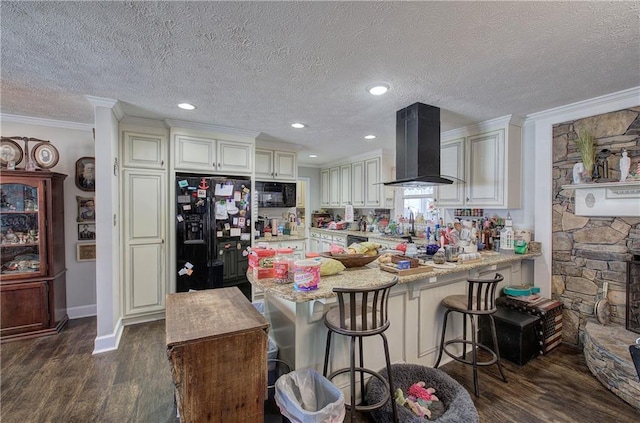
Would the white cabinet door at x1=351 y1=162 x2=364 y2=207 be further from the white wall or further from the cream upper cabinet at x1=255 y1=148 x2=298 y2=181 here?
the white wall

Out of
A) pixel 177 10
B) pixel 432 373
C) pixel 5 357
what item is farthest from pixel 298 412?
pixel 5 357

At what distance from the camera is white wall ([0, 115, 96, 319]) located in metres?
3.37

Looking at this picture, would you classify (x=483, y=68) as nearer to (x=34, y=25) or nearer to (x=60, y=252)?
(x=34, y=25)

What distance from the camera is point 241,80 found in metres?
2.20

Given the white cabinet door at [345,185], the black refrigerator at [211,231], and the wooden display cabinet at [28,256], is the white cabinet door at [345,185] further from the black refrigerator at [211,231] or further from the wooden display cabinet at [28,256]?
the wooden display cabinet at [28,256]

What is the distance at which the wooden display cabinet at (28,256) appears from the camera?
9.39ft

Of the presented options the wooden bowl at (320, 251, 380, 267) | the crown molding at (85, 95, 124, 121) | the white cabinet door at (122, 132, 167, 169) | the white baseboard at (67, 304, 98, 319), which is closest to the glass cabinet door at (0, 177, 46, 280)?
the white baseboard at (67, 304, 98, 319)

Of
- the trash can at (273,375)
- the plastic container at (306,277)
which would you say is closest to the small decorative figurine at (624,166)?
the plastic container at (306,277)

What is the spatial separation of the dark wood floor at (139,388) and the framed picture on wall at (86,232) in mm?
1213

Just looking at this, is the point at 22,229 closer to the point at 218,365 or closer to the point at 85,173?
the point at 85,173

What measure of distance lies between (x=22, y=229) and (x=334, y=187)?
15.1 ft

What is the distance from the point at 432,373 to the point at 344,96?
2337mm

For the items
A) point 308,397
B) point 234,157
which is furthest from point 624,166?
point 234,157

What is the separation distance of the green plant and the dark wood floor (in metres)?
1.74
